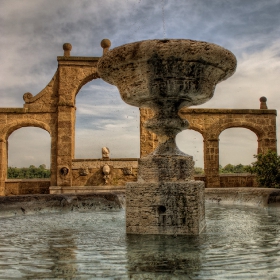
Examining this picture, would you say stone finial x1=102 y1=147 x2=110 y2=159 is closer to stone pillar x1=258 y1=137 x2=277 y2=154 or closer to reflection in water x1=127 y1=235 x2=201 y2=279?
stone pillar x1=258 y1=137 x2=277 y2=154

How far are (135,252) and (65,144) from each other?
1096cm

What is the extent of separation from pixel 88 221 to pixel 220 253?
215 centimetres

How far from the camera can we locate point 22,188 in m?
13.2

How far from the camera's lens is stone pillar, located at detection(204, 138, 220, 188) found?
1362 centimetres

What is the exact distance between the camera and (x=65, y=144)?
43.1 ft

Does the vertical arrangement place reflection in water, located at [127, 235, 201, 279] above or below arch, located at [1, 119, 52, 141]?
below

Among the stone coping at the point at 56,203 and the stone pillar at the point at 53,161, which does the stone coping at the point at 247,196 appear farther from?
the stone pillar at the point at 53,161

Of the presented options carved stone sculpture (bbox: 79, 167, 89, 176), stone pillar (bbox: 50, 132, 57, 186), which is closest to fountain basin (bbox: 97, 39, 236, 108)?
carved stone sculpture (bbox: 79, 167, 89, 176)

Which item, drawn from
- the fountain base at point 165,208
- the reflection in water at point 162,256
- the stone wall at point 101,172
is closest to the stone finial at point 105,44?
the stone wall at point 101,172

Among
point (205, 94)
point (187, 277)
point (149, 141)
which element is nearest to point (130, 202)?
point (205, 94)

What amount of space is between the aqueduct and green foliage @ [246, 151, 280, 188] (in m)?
3.56

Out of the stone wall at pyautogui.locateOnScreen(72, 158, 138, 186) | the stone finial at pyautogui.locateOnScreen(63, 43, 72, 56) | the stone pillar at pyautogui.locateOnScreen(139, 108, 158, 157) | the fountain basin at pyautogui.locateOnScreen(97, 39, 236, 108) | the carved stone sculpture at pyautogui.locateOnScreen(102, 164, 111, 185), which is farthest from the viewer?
the stone finial at pyautogui.locateOnScreen(63, 43, 72, 56)

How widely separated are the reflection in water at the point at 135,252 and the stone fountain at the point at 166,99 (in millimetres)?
192

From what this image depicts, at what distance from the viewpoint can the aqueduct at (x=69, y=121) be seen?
13117mm
